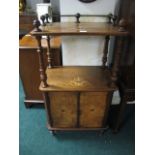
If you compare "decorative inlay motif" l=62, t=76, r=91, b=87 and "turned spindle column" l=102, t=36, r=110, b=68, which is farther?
"turned spindle column" l=102, t=36, r=110, b=68

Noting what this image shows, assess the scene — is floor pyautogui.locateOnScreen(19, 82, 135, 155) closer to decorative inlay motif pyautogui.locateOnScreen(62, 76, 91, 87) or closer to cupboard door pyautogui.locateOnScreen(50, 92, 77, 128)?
cupboard door pyautogui.locateOnScreen(50, 92, 77, 128)

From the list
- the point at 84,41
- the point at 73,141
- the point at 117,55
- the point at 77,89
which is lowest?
the point at 73,141

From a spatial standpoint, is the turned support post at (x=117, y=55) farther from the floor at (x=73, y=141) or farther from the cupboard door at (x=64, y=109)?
the floor at (x=73, y=141)

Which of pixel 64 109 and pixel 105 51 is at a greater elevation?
pixel 105 51

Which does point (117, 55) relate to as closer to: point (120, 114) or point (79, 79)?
point (79, 79)

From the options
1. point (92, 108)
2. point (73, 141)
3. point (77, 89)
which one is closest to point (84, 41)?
point (77, 89)

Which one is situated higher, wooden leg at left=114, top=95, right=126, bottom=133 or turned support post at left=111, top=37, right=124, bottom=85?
turned support post at left=111, top=37, right=124, bottom=85

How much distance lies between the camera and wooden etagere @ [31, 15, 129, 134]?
1374 millimetres

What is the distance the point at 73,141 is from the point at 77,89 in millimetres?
571

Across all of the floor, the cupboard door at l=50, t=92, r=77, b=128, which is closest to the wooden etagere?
the cupboard door at l=50, t=92, r=77, b=128

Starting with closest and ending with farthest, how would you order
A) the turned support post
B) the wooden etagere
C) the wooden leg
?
the turned support post
the wooden etagere
the wooden leg

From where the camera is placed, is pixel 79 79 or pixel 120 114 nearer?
pixel 79 79

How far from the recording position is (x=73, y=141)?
1655 mm
